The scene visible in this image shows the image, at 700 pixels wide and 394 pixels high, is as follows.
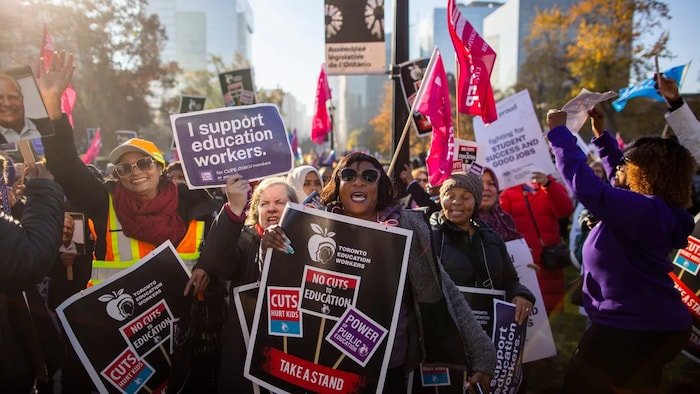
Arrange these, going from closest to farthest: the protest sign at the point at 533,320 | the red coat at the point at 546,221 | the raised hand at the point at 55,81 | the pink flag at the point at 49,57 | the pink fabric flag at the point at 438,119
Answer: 1. the raised hand at the point at 55,81
2. the pink flag at the point at 49,57
3. the protest sign at the point at 533,320
4. the pink fabric flag at the point at 438,119
5. the red coat at the point at 546,221

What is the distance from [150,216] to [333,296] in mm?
1459

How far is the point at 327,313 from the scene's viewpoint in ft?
7.98

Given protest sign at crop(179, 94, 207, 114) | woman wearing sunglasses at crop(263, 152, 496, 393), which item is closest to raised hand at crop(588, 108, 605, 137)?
woman wearing sunglasses at crop(263, 152, 496, 393)

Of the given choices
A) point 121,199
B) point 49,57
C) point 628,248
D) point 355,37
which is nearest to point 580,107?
point 628,248

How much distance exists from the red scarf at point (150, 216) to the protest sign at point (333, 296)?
1104mm

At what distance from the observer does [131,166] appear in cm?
326

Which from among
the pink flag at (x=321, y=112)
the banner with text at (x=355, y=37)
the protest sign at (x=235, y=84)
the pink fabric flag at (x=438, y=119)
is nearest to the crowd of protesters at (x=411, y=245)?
the pink fabric flag at (x=438, y=119)

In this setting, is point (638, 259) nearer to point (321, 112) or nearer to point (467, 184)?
point (467, 184)

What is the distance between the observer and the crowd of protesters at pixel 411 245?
2.46 metres

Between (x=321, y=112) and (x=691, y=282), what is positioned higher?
(x=321, y=112)

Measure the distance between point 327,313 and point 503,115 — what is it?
359 centimetres

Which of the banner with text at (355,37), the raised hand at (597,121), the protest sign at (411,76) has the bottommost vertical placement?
the raised hand at (597,121)

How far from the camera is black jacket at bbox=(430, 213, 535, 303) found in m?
3.32

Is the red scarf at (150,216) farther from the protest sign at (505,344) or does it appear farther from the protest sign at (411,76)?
the protest sign at (411,76)
